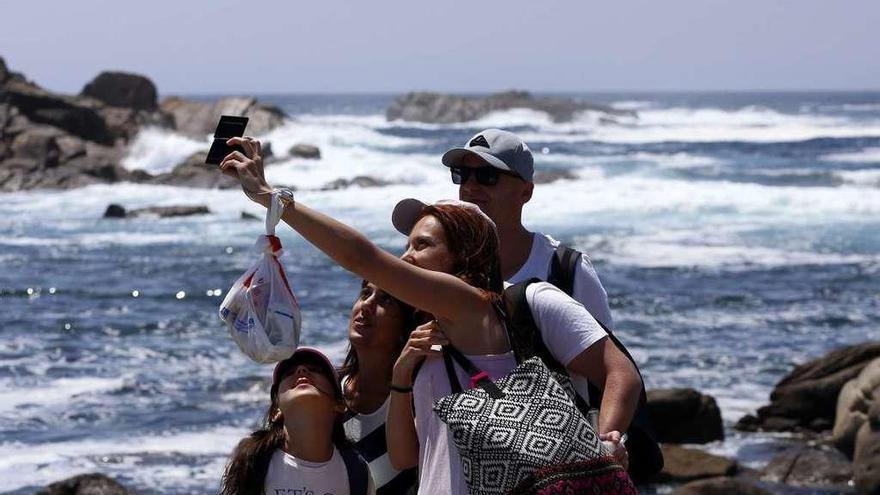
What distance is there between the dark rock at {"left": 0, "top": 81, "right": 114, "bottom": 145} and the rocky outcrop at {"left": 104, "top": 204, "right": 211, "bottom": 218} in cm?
1163

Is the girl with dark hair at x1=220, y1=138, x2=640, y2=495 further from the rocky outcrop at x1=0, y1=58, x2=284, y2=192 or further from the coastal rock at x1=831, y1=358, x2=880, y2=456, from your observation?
the rocky outcrop at x1=0, y1=58, x2=284, y2=192

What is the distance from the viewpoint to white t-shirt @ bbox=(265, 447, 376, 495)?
369 cm

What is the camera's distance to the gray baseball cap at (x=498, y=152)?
4.31 meters

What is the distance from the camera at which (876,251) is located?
81.1 feet

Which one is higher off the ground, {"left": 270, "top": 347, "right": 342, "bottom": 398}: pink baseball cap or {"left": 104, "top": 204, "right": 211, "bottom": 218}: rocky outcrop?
{"left": 270, "top": 347, "right": 342, "bottom": 398}: pink baseball cap

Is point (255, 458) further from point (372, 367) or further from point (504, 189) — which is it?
point (504, 189)

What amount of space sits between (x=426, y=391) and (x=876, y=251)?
2238 centimetres

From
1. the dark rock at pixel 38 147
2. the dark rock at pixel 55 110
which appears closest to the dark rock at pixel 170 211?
the dark rock at pixel 38 147

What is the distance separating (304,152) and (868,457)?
37981 millimetres

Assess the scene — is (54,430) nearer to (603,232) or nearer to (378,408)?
(378,408)

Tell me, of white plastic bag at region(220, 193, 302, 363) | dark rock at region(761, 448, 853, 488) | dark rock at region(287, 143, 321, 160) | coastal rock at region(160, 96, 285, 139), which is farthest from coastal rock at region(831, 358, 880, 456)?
coastal rock at region(160, 96, 285, 139)

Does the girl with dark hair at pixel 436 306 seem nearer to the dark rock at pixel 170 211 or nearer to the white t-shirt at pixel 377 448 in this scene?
the white t-shirt at pixel 377 448

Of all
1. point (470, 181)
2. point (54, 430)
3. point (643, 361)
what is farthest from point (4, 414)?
point (470, 181)

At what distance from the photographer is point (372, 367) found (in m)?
3.98
